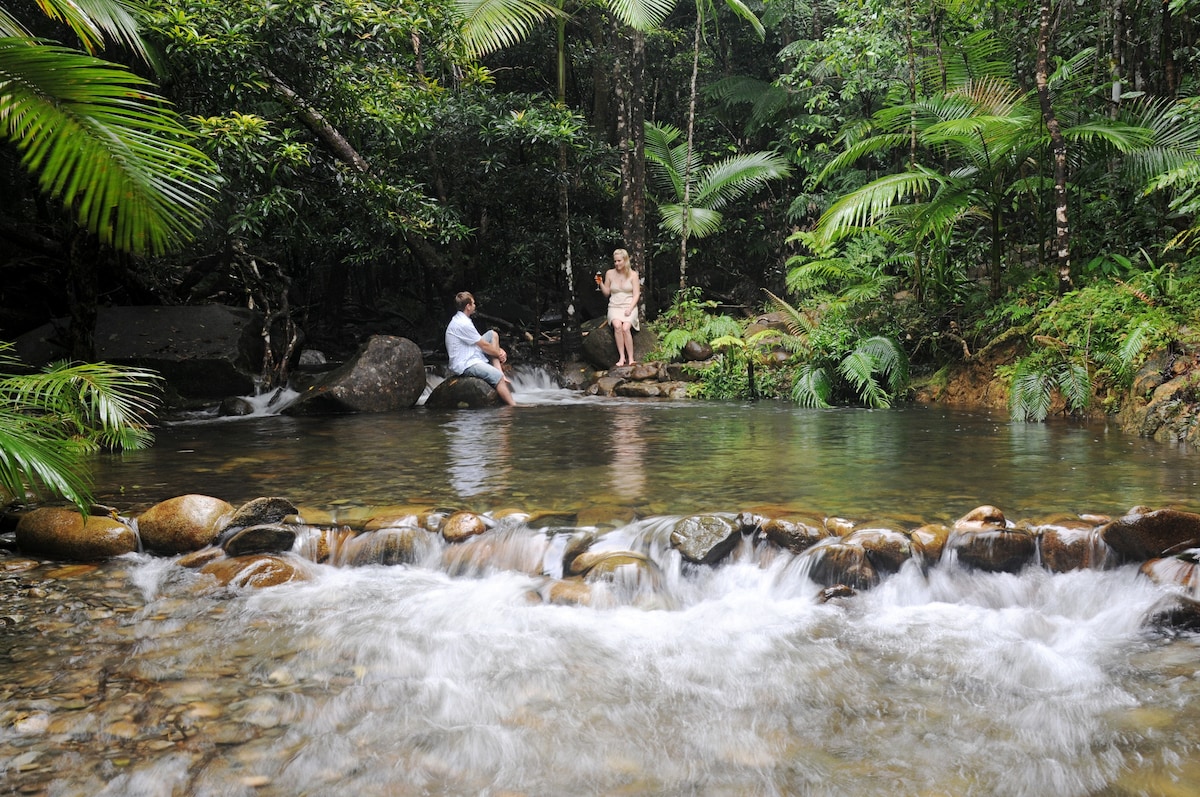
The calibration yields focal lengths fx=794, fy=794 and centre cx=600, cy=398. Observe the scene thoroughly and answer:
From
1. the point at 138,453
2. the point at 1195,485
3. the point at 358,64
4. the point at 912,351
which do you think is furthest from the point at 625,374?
the point at 1195,485

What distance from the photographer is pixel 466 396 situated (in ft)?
35.5

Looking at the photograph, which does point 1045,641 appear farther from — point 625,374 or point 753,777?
point 625,374

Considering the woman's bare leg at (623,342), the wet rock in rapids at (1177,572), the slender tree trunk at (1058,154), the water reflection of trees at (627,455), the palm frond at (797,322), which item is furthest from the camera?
the woman's bare leg at (623,342)

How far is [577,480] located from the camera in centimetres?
547

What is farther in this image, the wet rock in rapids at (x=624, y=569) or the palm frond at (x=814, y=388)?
the palm frond at (x=814, y=388)

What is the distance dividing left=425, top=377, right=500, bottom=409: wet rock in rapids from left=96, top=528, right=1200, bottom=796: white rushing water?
263 inches

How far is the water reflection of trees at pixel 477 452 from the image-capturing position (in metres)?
5.45

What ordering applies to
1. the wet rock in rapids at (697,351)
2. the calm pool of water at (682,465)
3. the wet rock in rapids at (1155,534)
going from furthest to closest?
the wet rock in rapids at (697,351) < the calm pool of water at (682,465) < the wet rock in rapids at (1155,534)

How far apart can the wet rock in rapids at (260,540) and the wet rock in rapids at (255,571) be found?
61 mm

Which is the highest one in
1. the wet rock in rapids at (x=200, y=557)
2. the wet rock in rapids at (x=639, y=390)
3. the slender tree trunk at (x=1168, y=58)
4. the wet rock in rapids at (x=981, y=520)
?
the slender tree trunk at (x=1168, y=58)

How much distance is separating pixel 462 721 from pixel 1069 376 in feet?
24.5

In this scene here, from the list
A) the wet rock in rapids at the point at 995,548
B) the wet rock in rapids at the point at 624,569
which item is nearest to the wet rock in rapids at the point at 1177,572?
the wet rock in rapids at the point at 995,548

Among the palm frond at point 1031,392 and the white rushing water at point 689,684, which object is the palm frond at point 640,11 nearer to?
the palm frond at point 1031,392

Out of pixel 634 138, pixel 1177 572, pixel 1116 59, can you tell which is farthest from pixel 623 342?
pixel 1177 572
